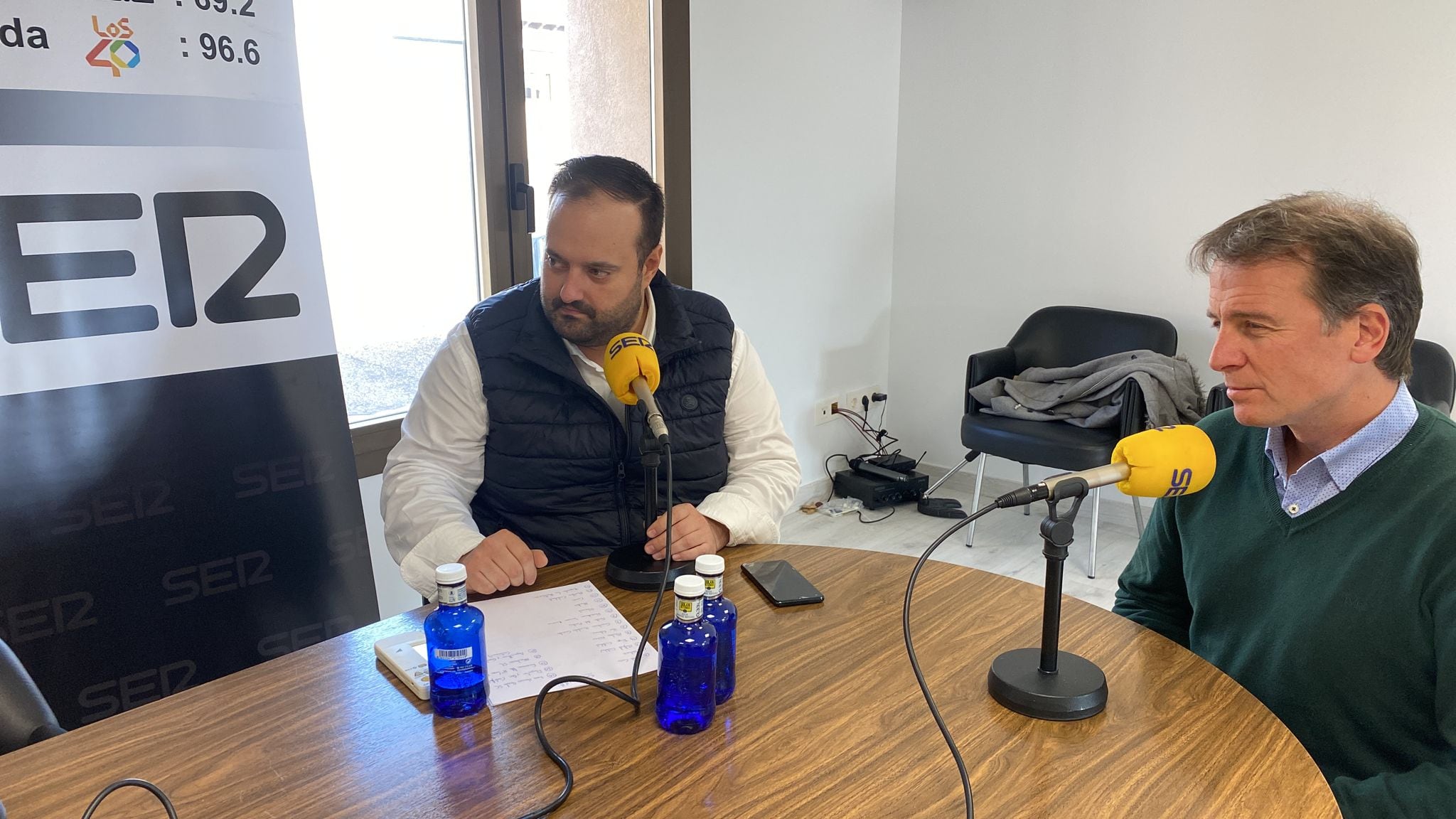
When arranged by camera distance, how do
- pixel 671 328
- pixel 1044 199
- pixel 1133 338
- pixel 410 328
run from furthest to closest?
pixel 1044 199, pixel 1133 338, pixel 410 328, pixel 671 328

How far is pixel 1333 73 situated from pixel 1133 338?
1.06 metres

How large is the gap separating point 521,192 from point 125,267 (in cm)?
124

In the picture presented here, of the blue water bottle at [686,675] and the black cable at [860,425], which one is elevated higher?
the blue water bottle at [686,675]

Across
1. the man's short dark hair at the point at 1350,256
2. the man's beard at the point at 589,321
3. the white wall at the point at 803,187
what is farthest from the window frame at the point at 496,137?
the man's short dark hair at the point at 1350,256

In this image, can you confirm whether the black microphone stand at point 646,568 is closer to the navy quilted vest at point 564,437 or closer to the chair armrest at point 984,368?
the navy quilted vest at point 564,437

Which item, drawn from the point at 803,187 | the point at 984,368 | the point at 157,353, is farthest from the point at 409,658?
the point at 803,187

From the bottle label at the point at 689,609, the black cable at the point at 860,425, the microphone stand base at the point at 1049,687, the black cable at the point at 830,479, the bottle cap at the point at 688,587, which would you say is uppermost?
the bottle cap at the point at 688,587

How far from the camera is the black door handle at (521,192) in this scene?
9.56 ft

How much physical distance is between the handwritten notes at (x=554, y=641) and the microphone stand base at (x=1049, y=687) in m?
0.43

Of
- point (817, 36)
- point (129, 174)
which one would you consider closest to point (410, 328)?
point (129, 174)

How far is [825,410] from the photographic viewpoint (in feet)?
13.7

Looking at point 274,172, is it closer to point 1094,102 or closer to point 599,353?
point 599,353

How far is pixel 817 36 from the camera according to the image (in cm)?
377

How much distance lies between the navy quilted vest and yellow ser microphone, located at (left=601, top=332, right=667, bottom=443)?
0.25 meters
